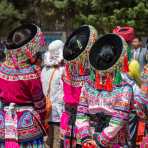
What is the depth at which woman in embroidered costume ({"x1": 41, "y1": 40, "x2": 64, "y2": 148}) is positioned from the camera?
8.85 m

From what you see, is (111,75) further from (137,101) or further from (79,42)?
(79,42)

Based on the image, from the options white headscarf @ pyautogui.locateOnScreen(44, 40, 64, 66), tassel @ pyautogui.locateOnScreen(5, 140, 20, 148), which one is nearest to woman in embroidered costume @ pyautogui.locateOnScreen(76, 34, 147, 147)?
tassel @ pyautogui.locateOnScreen(5, 140, 20, 148)

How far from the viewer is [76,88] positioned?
707 cm

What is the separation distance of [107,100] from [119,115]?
18 cm

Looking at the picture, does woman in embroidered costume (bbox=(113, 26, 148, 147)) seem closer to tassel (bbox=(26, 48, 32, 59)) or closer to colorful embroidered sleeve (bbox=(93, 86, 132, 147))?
colorful embroidered sleeve (bbox=(93, 86, 132, 147))

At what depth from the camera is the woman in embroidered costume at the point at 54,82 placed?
348 inches

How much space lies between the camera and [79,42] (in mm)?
6844


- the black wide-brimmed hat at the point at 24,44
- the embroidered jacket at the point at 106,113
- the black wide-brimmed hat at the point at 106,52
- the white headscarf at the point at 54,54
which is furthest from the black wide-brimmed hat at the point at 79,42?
the white headscarf at the point at 54,54

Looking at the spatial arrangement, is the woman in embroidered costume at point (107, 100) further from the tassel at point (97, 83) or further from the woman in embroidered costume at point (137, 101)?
the woman in embroidered costume at point (137, 101)

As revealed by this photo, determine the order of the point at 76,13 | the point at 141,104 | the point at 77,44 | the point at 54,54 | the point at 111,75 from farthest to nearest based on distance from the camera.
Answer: the point at 76,13 < the point at 54,54 < the point at 77,44 < the point at 141,104 < the point at 111,75

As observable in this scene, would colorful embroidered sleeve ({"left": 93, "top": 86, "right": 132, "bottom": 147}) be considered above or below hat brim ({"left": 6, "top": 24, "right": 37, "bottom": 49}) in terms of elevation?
below

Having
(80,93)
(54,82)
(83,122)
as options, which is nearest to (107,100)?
(83,122)

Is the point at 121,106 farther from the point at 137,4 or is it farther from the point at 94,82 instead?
the point at 137,4

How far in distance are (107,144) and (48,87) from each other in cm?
355
